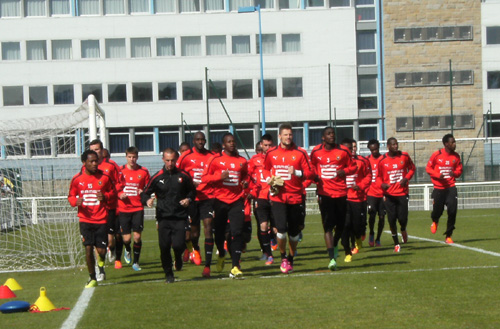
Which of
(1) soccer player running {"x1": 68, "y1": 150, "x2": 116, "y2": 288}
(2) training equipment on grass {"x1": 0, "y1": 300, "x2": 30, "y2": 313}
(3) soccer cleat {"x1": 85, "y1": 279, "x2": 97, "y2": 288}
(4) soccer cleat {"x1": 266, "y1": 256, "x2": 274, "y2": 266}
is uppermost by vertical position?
(1) soccer player running {"x1": 68, "y1": 150, "x2": 116, "y2": 288}

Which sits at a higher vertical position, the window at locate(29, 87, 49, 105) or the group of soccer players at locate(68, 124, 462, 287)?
the window at locate(29, 87, 49, 105)

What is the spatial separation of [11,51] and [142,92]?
28.4 ft

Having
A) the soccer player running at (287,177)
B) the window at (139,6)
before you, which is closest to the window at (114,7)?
the window at (139,6)

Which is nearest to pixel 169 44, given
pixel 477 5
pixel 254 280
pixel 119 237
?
pixel 477 5

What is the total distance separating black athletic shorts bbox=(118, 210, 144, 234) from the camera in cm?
1505

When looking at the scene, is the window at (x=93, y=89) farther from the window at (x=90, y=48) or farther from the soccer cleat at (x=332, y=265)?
the soccer cleat at (x=332, y=265)

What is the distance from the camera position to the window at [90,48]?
2106 inches

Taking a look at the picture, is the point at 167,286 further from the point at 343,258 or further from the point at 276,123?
the point at 276,123

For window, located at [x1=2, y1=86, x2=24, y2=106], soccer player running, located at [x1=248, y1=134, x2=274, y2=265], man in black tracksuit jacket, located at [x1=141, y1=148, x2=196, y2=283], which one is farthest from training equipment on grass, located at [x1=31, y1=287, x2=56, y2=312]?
window, located at [x1=2, y1=86, x2=24, y2=106]

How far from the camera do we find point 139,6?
54.3 meters

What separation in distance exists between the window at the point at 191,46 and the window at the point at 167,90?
2.14 metres

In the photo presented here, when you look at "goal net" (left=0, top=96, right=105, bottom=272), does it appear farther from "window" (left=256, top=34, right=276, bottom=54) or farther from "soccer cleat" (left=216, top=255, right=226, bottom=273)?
"window" (left=256, top=34, right=276, bottom=54)

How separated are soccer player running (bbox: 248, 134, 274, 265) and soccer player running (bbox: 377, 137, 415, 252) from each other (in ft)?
8.14

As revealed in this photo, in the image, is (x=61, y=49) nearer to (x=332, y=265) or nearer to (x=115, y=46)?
(x=115, y=46)
